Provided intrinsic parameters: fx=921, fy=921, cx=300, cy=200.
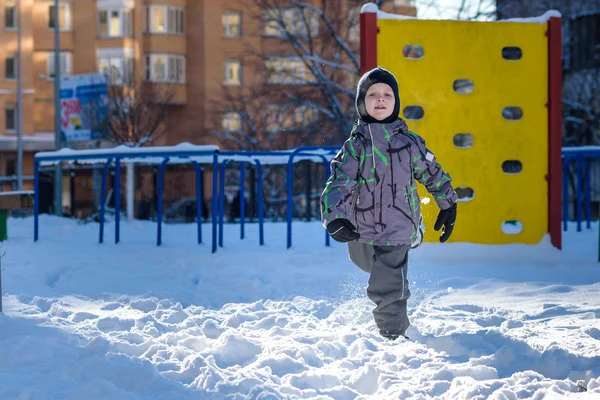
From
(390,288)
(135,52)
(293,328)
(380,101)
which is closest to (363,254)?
(390,288)

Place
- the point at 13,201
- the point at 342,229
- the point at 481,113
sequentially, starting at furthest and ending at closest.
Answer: the point at 481,113
the point at 13,201
the point at 342,229

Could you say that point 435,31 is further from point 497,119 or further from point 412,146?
point 412,146

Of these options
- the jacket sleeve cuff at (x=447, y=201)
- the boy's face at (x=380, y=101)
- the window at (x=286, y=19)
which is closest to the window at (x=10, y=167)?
the window at (x=286, y=19)

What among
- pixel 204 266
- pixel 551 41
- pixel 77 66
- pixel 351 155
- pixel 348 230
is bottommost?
pixel 204 266

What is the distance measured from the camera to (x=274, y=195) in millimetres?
24297

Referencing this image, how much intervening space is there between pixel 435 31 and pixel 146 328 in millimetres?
5754

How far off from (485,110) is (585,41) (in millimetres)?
15801

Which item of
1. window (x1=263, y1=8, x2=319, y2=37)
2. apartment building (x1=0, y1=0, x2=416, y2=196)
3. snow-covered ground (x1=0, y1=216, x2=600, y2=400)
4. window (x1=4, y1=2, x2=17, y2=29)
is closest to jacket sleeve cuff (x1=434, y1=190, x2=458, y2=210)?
snow-covered ground (x1=0, y1=216, x2=600, y2=400)

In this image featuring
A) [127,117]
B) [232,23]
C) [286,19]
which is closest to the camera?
[286,19]

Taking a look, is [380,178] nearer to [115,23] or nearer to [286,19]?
[286,19]

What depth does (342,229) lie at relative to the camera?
4.82 m

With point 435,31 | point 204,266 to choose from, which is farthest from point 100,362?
point 435,31

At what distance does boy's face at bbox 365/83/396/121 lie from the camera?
5.05 metres

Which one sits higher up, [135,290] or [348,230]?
[348,230]
